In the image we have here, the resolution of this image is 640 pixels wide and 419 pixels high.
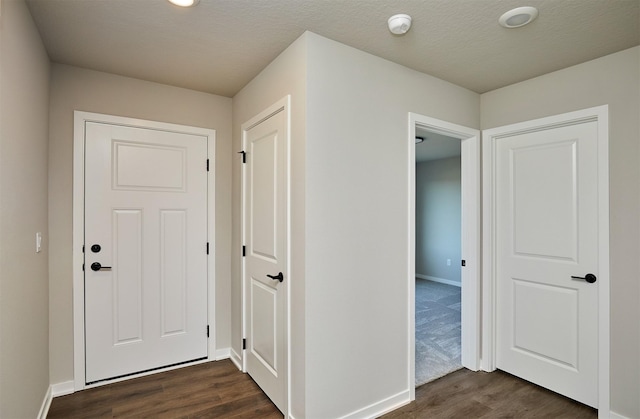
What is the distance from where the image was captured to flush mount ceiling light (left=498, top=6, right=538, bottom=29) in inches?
66.1

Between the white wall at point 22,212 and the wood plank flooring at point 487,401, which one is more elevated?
the white wall at point 22,212

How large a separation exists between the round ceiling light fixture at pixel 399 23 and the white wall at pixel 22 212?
178 cm

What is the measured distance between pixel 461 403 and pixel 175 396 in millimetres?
2091

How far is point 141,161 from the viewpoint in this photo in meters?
2.64

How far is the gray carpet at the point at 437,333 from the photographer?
9.26 feet

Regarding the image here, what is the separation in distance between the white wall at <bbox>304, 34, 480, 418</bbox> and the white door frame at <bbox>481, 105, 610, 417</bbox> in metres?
0.89

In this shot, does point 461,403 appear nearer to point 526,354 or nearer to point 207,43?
point 526,354

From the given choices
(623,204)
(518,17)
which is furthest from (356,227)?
(623,204)

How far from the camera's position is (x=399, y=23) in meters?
1.76

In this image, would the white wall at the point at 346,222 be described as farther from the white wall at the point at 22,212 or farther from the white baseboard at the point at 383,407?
the white wall at the point at 22,212

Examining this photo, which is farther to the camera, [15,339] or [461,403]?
[461,403]

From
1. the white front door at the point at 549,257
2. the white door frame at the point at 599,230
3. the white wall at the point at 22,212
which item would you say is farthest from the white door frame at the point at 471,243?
the white wall at the point at 22,212

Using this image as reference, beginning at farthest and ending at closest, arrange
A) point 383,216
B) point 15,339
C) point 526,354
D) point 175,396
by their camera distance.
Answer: point 526,354 → point 175,396 → point 383,216 → point 15,339

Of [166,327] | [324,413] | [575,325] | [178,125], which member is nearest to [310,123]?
[178,125]
